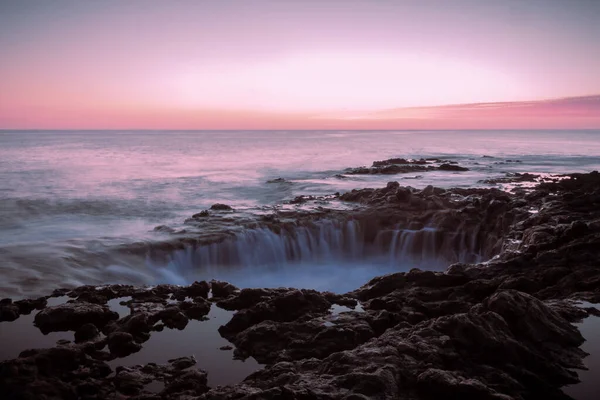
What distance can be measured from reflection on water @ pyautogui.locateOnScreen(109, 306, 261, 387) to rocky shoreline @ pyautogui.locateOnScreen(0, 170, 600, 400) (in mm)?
118

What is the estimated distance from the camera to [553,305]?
6746mm

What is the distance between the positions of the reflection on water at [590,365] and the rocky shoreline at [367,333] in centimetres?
10

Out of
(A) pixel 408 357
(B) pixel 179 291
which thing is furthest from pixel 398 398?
(B) pixel 179 291

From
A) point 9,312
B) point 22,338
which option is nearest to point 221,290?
point 22,338

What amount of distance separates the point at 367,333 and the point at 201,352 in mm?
2278

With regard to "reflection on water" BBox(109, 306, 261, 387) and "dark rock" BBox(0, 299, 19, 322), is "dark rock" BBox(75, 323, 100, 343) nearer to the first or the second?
"reflection on water" BBox(109, 306, 261, 387)

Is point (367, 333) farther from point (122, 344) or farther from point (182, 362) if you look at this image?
point (122, 344)

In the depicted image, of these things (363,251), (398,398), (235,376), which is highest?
(398,398)

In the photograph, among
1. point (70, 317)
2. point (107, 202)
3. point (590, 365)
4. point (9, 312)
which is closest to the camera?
point (590, 365)

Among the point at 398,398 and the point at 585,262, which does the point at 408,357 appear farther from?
the point at 585,262

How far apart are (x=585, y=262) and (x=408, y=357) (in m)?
5.23

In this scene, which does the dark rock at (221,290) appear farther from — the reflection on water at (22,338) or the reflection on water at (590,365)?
the reflection on water at (590,365)

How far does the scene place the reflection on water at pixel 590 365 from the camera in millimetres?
4836

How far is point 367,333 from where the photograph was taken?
6312 mm
